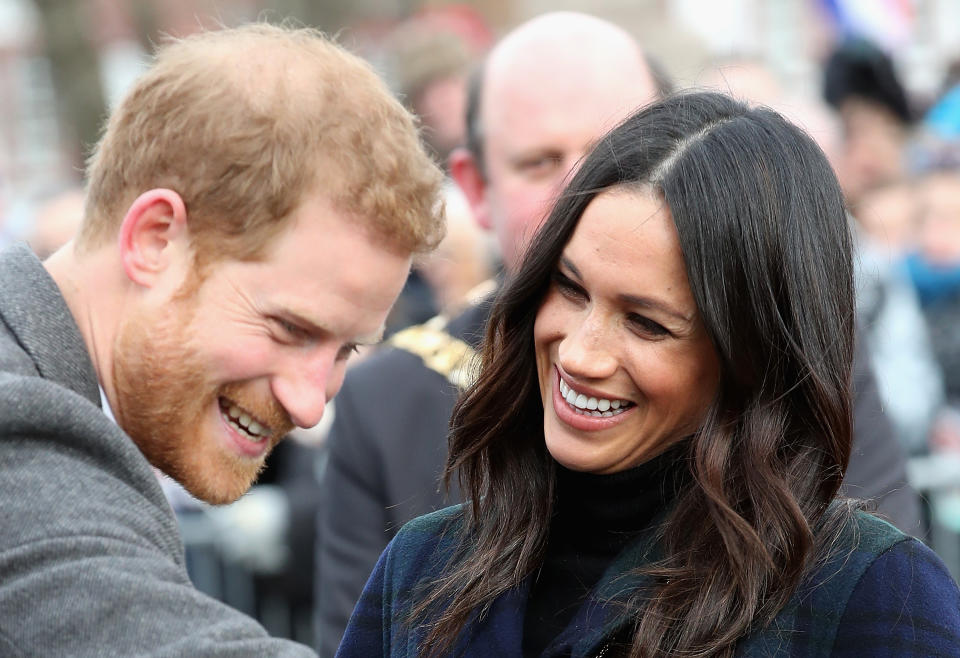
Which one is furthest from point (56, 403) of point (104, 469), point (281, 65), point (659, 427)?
point (659, 427)

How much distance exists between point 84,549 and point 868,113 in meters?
6.96

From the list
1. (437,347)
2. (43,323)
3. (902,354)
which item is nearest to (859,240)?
(902,354)

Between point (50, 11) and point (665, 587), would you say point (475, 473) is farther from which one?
point (50, 11)

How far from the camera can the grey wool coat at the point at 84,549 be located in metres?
1.96

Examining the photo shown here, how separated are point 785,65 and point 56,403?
2011 centimetres

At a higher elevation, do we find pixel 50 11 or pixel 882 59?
pixel 882 59

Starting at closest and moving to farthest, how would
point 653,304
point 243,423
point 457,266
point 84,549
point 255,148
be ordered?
point 84,549
point 653,304
point 255,148
point 243,423
point 457,266

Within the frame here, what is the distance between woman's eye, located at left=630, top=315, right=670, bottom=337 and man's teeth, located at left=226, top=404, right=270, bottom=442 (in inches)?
29.5

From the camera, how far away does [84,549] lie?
1.99m

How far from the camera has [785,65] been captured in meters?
21.1

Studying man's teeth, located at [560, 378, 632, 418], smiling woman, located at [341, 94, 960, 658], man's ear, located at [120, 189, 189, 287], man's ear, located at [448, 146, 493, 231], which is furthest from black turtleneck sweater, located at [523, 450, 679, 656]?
man's ear, located at [448, 146, 493, 231]

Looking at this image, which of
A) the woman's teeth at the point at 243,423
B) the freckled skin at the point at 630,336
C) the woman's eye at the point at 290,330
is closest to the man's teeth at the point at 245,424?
the woman's teeth at the point at 243,423

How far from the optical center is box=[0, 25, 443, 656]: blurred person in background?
102 inches

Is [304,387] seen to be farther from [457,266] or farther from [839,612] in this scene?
[457,266]
